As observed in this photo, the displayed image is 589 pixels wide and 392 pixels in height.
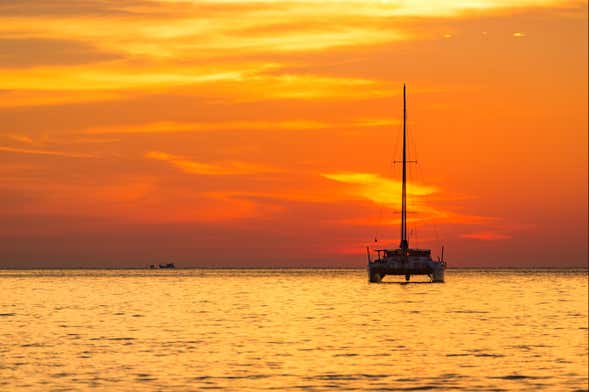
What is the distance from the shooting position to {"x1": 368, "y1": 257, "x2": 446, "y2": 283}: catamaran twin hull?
598 feet

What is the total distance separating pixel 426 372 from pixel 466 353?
9.60m

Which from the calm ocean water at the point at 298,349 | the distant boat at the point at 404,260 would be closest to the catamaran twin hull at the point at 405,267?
the distant boat at the point at 404,260

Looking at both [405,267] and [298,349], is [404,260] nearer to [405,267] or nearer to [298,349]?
[405,267]

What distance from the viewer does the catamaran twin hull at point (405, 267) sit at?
182 metres

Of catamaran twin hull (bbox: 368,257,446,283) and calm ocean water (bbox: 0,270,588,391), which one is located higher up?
catamaran twin hull (bbox: 368,257,446,283)

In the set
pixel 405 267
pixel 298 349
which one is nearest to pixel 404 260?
pixel 405 267

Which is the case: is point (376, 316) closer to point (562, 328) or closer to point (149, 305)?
point (562, 328)

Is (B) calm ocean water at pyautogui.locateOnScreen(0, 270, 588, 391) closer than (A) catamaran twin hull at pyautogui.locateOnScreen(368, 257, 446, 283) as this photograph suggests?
Yes

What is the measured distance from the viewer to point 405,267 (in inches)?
7151

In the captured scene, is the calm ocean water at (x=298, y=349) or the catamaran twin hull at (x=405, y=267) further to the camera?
the catamaran twin hull at (x=405, y=267)

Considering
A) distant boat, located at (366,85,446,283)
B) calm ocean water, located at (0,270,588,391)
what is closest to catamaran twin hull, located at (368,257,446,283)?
distant boat, located at (366,85,446,283)

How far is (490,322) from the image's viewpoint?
3718 inches

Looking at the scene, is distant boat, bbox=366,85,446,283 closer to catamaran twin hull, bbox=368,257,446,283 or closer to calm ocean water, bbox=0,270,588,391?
catamaran twin hull, bbox=368,257,446,283

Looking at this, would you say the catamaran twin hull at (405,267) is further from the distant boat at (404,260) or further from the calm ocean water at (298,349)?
the calm ocean water at (298,349)
